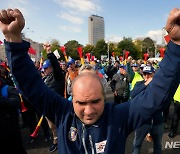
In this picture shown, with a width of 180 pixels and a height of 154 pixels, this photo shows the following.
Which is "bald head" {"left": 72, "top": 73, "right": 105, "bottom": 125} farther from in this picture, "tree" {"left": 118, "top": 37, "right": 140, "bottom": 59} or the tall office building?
the tall office building

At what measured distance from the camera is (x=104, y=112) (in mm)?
Result: 1539

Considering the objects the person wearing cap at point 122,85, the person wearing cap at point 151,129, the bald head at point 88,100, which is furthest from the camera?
the person wearing cap at point 122,85

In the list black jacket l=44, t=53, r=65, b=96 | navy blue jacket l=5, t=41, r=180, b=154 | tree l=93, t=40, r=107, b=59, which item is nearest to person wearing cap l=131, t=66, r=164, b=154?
black jacket l=44, t=53, r=65, b=96

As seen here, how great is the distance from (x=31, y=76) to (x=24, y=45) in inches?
7.7

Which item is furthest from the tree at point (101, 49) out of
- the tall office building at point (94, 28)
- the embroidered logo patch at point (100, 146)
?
the tall office building at point (94, 28)

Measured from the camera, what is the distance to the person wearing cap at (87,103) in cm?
129

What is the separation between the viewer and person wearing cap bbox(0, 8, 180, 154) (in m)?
1.29

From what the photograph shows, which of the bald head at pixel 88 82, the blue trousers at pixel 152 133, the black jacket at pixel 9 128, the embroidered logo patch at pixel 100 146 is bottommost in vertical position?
the blue trousers at pixel 152 133

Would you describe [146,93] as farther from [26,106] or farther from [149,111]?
[26,106]

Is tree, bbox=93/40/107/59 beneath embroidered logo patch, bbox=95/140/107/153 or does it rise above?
above

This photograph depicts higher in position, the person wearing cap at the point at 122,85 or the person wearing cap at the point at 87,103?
the person wearing cap at the point at 87,103

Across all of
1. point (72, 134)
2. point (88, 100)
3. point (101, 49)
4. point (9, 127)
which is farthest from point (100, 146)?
point (101, 49)

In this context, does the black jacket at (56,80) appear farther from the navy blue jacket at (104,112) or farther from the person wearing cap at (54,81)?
the navy blue jacket at (104,112)

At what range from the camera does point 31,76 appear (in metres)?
1.44
